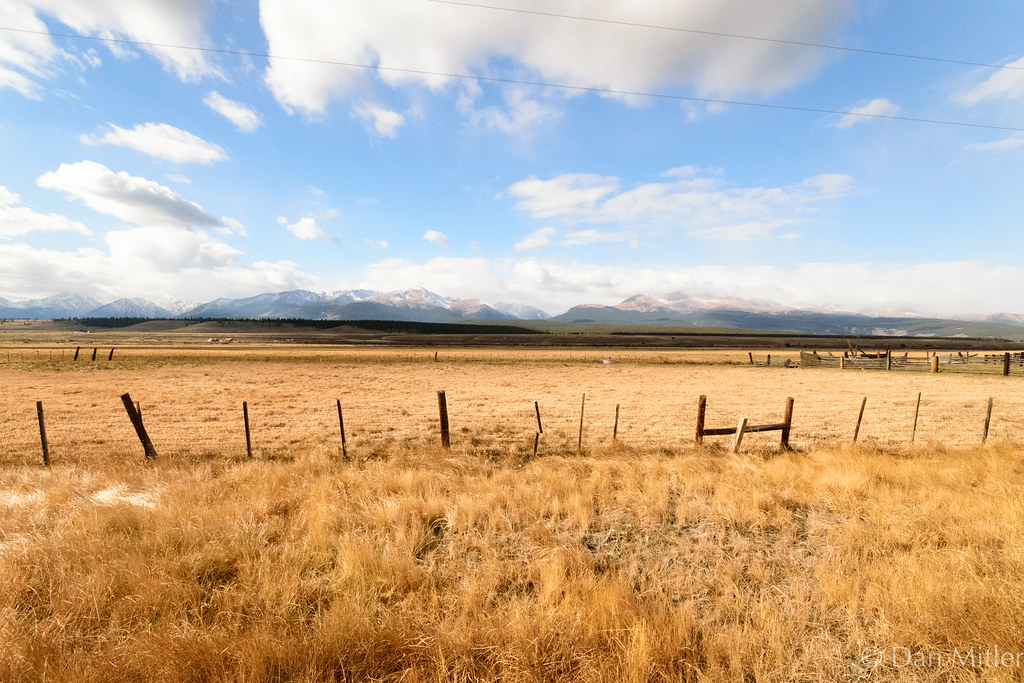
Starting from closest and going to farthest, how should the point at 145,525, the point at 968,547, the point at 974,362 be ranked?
the point at 968,547
the point at 145,525
the point at 974,362

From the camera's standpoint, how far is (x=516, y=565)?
5.53m

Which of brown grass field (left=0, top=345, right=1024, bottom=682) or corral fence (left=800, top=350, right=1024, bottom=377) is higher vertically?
brown grass field (left=0, top=345, right=1024, bottom=682)

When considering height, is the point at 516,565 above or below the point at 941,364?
above

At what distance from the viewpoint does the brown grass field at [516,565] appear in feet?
12.7

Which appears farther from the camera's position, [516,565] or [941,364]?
[941,364]

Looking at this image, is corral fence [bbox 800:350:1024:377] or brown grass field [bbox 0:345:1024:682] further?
corral fence [bbox 800:350:1024:377]

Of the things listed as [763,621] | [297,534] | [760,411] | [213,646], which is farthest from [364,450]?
[760,411]

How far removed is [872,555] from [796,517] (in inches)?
57.1

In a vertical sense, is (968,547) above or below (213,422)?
above

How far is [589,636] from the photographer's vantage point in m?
4.07

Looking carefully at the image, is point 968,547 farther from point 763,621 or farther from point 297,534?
point 297,534

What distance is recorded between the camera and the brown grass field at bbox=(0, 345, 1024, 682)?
3.87m

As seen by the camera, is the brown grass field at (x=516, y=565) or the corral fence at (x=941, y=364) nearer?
the brown grass field at (x=516, y=565)

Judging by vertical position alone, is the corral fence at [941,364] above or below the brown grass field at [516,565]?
below
